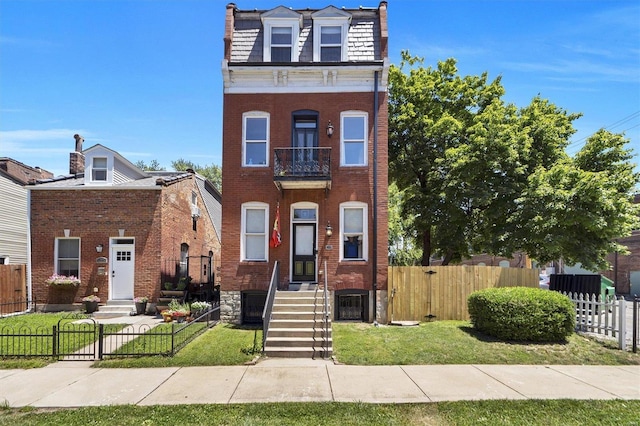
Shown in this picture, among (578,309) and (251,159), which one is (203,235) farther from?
(578,309)

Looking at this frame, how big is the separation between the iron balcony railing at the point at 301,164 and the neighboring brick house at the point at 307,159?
0.05 metres

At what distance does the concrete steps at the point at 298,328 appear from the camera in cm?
947

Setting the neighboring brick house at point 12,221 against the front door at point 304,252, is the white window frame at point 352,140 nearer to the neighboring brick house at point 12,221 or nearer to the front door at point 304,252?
the front door at point 304,252

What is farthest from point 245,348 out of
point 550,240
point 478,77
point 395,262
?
point 395,262

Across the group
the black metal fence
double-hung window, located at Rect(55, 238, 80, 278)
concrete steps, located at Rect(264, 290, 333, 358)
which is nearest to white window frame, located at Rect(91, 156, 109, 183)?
double-hung window, located at Rect(55, 238, 80, 278)

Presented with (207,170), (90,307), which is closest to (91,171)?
(90,307)

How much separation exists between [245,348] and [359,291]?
16.2 feet

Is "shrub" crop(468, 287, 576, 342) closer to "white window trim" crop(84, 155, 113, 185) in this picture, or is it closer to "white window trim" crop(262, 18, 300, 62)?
"white window trim" crop(262, 18, 300, 62)

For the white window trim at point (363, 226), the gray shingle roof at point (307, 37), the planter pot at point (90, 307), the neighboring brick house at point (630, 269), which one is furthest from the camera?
the neighboring brick house at point (630, 269)

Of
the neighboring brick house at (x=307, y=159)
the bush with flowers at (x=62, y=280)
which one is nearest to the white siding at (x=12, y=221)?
the bush with flowers at (x=62, y=280)

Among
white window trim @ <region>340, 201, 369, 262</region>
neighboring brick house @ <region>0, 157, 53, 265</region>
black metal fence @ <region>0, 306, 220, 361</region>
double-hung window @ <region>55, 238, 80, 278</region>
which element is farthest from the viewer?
neighboring brick house @ <region>0, 157, 53, 265</region>

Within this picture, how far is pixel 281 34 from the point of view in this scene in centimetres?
1420

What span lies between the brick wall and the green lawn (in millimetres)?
7223

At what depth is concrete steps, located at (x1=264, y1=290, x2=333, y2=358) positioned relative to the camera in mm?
9469
